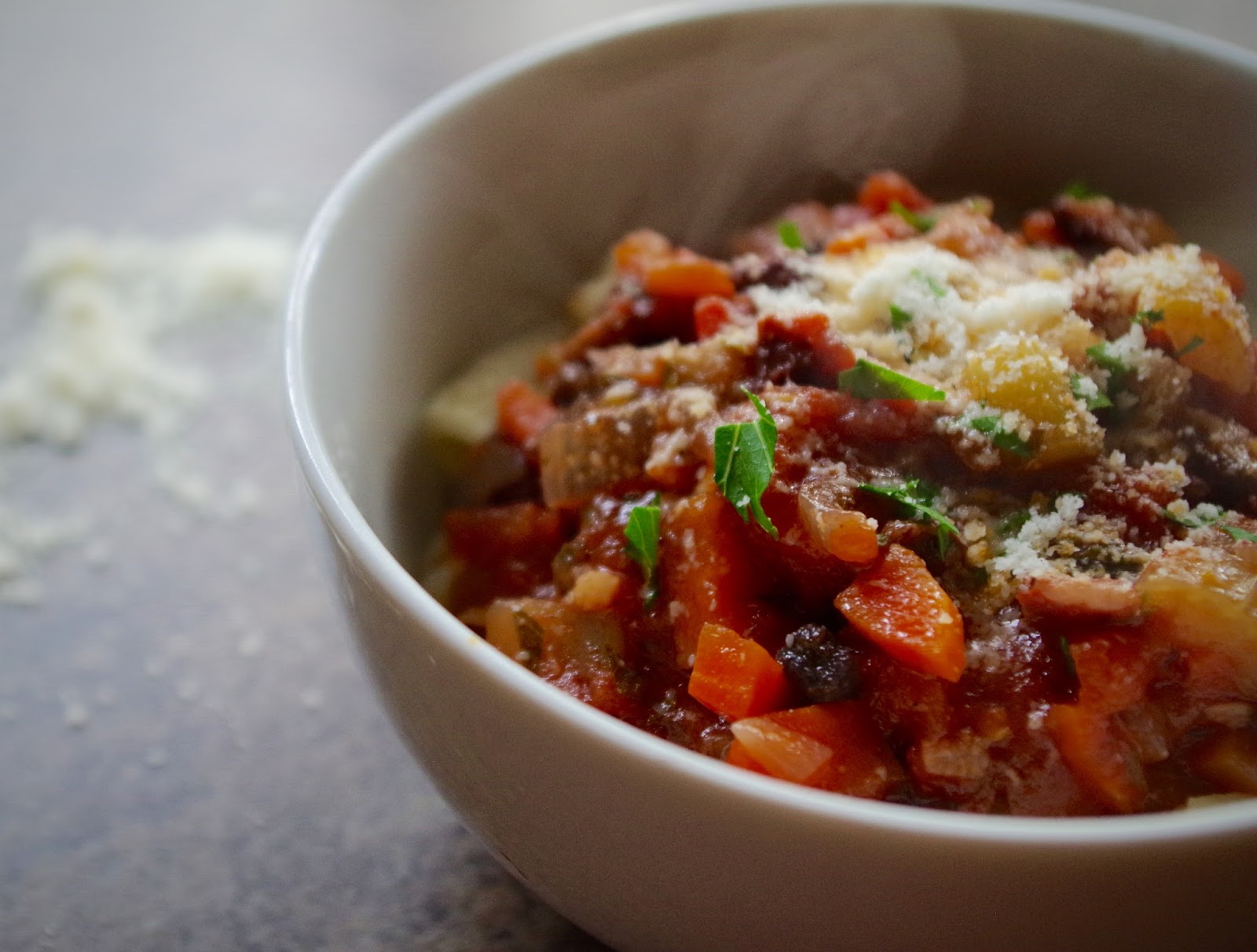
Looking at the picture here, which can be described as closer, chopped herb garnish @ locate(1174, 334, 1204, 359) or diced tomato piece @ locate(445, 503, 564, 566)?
chopped herb garnish @ locate(1174, 334, 1204, 359)

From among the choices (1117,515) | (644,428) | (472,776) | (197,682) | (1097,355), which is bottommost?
(197,682)

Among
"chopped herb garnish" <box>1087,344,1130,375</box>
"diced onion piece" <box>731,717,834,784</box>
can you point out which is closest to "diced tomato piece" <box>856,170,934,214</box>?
"chopped herb garnish" <box>1087,344,1130,375</box>

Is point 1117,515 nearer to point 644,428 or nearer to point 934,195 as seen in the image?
point 644,428

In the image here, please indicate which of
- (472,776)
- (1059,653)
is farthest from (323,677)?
(1059,653)

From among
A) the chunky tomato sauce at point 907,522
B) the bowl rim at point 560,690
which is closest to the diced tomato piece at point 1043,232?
the chunky tomato sauce at point 907,522

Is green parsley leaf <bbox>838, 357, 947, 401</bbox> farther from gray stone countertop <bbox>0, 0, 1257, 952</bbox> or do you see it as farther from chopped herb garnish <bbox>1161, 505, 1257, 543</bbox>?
gray stone countertop <bbox>0, 0, 1257, 952</bbox>

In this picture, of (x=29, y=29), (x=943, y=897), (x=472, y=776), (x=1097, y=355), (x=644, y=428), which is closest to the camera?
(x=943, y=897)

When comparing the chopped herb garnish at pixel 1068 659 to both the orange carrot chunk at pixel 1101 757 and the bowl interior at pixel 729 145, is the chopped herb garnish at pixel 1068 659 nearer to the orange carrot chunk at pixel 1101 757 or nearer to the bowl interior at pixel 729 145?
the orange carrot chunk at pixel 1101 757

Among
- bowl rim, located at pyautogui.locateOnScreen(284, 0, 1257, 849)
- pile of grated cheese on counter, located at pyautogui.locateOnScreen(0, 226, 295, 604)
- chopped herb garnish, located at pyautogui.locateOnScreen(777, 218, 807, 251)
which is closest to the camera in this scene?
bowl rim, located at pyautogui.locateOnScreen(284, 0, 1257, 849)
